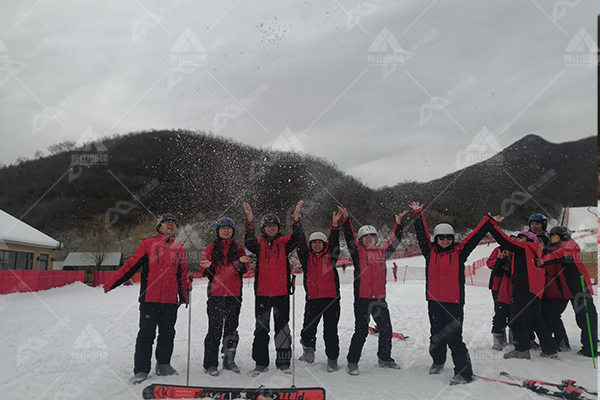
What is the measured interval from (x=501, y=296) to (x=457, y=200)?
54129mm

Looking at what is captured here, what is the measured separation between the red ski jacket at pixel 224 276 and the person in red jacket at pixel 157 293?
Result: 1.07 feet

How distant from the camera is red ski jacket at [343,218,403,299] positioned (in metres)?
4.51

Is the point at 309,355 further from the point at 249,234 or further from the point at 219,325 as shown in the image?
the point at 249,234

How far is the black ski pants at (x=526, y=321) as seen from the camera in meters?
4.68

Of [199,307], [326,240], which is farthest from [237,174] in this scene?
[326,240]

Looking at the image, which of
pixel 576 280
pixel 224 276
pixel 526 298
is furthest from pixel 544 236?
pixel 224 276

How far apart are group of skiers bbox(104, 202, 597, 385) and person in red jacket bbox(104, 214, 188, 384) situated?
11mm

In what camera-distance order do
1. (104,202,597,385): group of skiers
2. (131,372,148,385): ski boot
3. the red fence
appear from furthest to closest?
the red fence
(104,202,597,385): group of skiers
(131,372,148,385): ski boot

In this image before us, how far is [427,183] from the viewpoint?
207 ft

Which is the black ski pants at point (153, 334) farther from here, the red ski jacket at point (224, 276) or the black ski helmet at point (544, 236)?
the black ski helmet at point (544, 236)

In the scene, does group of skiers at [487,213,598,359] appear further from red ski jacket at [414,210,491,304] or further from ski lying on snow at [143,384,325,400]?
ski lying on snow at [143,384,325,400]

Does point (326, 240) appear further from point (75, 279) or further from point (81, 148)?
point (81, 148)
